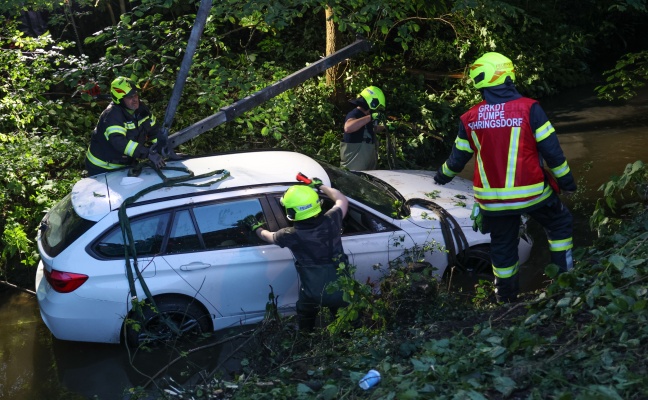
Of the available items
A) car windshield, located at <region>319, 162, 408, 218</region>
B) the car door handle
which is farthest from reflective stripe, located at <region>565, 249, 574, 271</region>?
the car door handle

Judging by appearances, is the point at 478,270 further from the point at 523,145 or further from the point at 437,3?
the point at 437,3

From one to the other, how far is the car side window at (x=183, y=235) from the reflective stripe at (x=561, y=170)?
116 inches

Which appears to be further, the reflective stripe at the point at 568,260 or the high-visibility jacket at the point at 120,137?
the high-visibility jacket at the point at 120,137

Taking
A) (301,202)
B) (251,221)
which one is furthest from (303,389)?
(251,221)

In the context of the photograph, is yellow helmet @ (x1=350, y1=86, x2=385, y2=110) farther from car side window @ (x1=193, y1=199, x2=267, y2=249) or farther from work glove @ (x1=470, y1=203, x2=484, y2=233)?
work glove @ (x1=470, y1=203, x2=484, y2=233)

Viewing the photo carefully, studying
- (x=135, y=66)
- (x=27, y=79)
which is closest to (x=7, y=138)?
(x=27, y=79)

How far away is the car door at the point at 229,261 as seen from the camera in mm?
6359

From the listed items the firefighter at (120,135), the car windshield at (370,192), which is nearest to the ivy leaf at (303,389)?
the car windshield at (370,192)

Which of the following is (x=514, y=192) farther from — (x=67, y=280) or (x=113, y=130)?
(x=113, y=130)

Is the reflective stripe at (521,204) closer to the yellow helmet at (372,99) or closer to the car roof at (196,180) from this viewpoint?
the car roof at (196,180)

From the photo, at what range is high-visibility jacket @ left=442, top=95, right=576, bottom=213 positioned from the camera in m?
5.66

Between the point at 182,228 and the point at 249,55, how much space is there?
21.2 feet

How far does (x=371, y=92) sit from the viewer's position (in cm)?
858

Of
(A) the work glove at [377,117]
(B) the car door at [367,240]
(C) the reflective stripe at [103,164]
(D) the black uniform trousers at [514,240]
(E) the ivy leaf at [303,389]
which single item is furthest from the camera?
(A) the work glove at [377,117]
